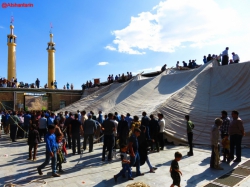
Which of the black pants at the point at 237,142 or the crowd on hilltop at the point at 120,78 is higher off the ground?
the crowd on hilltop at the point at 120,78

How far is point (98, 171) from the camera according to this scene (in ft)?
17.7

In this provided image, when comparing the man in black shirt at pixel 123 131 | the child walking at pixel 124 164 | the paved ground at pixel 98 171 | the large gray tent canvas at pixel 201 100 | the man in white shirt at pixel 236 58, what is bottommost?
the paved ground at pixel 98 171

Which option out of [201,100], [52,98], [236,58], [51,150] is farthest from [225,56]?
[52,98]

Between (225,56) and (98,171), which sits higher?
(225,56)

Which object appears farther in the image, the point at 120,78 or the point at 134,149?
the point at 120,78

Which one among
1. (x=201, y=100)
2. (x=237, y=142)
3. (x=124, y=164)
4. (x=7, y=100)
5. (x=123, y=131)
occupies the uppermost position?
(x=7, y=100)

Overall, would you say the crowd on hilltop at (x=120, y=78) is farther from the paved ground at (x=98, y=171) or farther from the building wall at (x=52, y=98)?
the paved ground at (x=98, y=171)

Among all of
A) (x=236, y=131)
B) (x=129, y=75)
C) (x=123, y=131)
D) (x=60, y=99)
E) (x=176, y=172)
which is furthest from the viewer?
(x=60, y=99)

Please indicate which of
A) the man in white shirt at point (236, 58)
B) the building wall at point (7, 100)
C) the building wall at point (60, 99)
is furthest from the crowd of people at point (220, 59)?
the building wall at point (7, 100)

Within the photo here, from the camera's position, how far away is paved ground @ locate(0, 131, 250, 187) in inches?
182

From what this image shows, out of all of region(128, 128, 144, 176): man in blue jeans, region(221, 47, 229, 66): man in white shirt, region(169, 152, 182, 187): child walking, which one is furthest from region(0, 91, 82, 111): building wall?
region(169, 152, 182, 187): child walking

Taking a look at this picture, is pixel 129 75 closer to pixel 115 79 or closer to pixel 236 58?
pixel 115 79

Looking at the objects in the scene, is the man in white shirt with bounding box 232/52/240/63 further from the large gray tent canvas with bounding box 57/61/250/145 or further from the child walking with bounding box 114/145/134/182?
the child walking with bounding box 114/145/134/182

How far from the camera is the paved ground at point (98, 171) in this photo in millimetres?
4629
